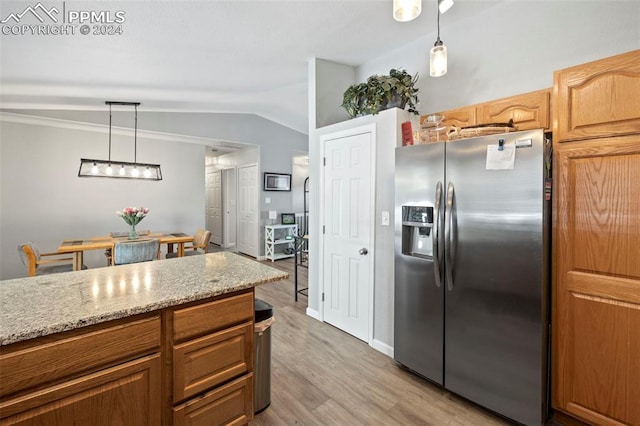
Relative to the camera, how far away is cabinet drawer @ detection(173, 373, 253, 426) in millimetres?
1396

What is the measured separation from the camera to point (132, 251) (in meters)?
3.48

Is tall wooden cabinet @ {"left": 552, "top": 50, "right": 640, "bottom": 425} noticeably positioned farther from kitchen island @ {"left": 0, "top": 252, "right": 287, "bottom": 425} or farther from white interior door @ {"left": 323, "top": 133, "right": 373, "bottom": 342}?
kitchen island @ {"left": 0, "top": 252, "right": 287, "bottom": 425}

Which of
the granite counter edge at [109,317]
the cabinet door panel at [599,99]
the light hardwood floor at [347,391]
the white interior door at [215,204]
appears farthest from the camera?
the white interior door at [215,204]

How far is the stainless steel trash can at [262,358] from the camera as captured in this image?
1.84 meters

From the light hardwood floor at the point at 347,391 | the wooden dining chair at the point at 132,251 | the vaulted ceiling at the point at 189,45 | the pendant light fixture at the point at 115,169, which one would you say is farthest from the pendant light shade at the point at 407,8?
the pendant light fixture at the point at 115,169

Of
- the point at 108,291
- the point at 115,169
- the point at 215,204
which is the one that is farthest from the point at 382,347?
the point at 215,204

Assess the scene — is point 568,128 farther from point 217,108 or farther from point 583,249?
point 217,108

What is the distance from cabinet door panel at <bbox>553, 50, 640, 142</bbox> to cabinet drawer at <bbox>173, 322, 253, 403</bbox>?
7.01 feet

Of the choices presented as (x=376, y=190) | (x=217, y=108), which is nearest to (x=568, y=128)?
(x=376, y=190)

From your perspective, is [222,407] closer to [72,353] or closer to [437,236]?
[72,353]

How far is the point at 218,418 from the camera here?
152cm

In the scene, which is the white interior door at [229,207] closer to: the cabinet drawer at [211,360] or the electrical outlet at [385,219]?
the electrical outlet at [385,219]

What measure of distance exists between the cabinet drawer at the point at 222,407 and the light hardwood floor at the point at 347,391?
29 cm

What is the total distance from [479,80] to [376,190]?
4.08 ft
